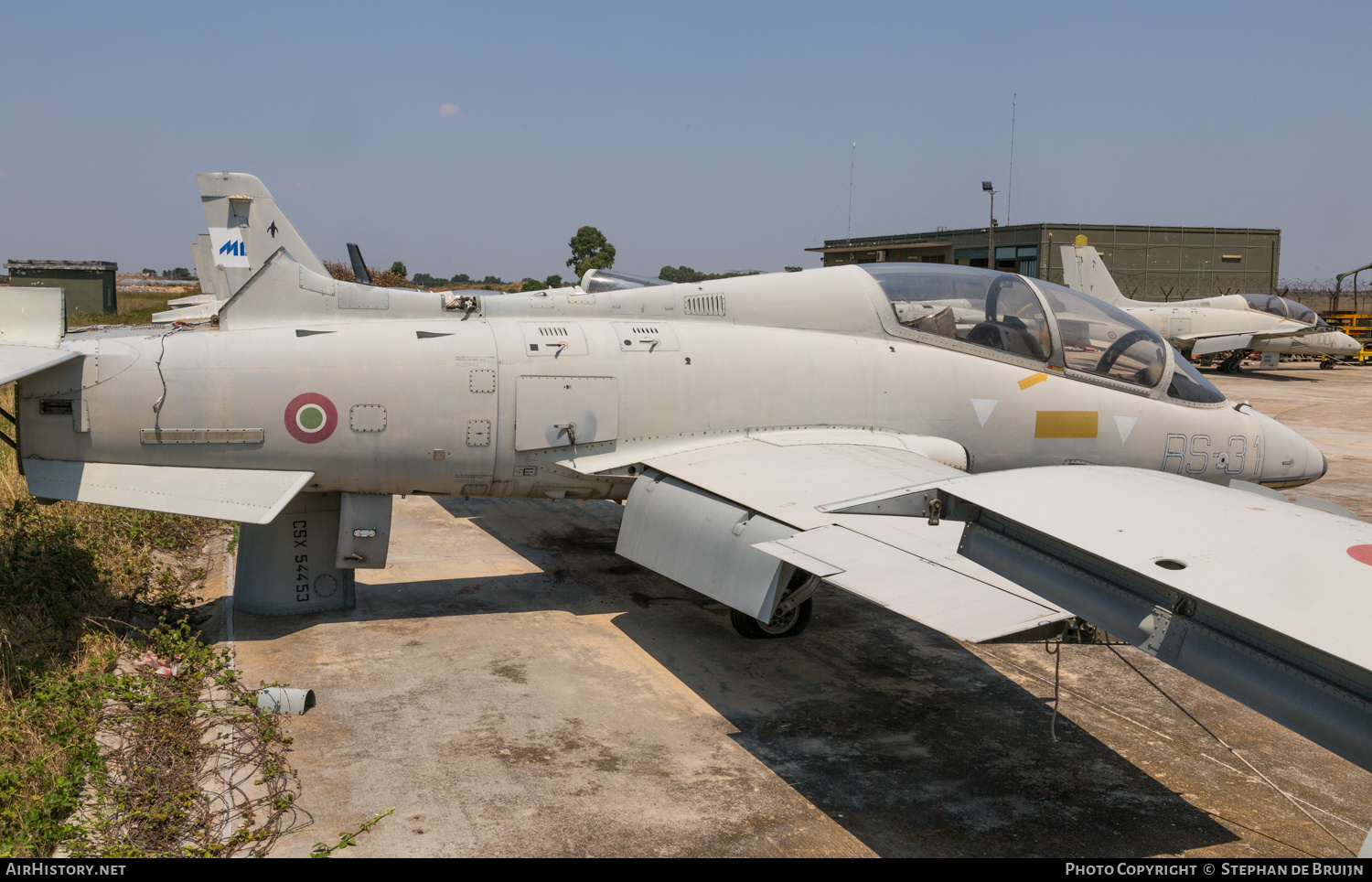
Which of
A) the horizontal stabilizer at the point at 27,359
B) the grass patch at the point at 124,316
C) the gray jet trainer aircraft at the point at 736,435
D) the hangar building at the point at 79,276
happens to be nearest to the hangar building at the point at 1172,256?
the grass patch at the point at 124,316

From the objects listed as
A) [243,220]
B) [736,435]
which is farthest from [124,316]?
[736,435]

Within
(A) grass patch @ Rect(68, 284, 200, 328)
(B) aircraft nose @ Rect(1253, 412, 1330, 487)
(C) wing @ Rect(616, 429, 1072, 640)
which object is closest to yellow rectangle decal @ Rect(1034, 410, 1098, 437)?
(C) wing @ Rect(616, 429, 1072, 640)

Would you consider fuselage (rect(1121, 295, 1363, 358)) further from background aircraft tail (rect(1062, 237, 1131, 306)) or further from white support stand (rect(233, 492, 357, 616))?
white support stand (rect(233, 492, 357, 616))

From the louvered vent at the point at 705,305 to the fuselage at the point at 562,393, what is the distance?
2 centimetres

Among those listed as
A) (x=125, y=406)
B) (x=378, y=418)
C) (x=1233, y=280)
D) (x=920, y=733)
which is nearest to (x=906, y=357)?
(x=920, y=733)

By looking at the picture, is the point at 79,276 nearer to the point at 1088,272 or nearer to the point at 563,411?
the point at 1088,272

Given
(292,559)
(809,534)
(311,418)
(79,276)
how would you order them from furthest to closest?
(79,276) < (292,559) < (311,418) < (809,534)

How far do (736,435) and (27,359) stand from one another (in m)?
4.99

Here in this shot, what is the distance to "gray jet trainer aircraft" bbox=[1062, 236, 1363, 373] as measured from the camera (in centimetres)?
3228

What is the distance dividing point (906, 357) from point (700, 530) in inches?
108

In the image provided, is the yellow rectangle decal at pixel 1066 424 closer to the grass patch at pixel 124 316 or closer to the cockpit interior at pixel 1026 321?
the cockpit interior at pixel 1026 321

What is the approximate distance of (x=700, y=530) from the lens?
648 cm

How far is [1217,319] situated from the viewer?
32.8 meters
